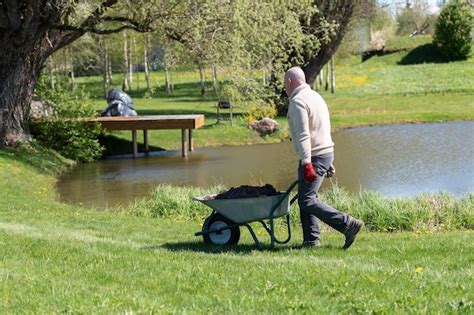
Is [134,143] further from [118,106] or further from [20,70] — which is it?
[20,70]

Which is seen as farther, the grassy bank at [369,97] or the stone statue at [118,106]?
the grassy bank at [369,97]

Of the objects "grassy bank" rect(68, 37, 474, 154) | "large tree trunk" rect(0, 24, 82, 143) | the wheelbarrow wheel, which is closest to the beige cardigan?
the wheelbarrow wheel

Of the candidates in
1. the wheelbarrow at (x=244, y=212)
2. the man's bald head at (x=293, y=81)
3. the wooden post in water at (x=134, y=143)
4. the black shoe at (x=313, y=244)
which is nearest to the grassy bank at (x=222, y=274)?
the black shoe at (x=313, y=244)

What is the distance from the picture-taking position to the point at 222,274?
677 cm

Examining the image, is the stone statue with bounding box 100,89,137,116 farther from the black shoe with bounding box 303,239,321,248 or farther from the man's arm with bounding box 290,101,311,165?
the man's arm with bounding box 290,101,311,165

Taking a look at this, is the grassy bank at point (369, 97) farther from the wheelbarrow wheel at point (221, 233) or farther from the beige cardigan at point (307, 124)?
the beige cardigan at point (307, 124)

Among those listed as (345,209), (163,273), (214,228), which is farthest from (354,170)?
(163,273)

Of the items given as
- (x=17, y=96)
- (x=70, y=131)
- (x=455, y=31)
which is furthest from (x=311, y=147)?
(x=455, y=31)

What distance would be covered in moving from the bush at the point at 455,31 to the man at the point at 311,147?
57.9 m

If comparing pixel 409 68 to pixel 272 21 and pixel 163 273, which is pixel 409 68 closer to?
pixel 272 21

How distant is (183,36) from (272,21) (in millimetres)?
2702

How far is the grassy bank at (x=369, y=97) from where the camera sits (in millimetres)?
32406

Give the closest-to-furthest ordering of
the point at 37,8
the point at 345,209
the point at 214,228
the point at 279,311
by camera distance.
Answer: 1. the point at 279,311
2. the point at 214,228
3. the point at 345,209
4. the point at 37,8

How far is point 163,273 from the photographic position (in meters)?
6.85
